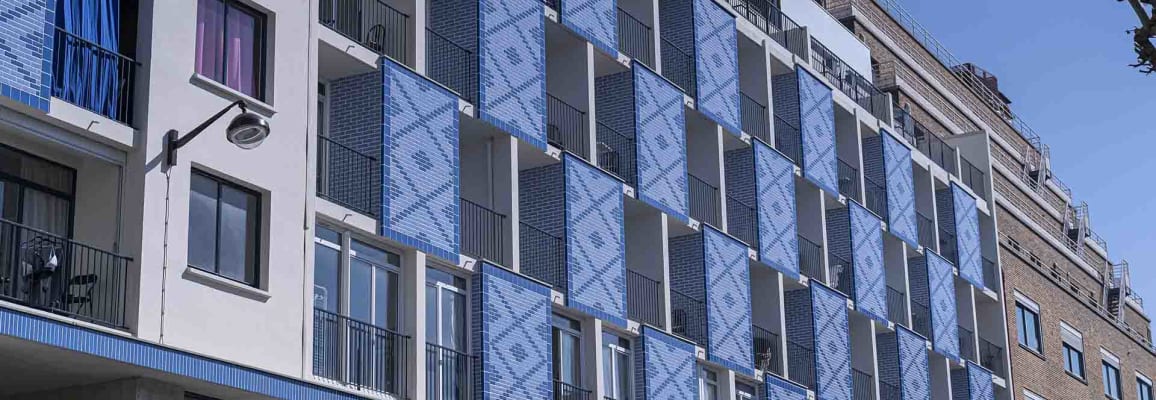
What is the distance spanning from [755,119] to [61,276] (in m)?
21.3

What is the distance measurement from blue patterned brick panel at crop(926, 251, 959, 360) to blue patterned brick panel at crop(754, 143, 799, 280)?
25.9 feet

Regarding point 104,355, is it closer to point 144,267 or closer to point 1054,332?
point 144,267

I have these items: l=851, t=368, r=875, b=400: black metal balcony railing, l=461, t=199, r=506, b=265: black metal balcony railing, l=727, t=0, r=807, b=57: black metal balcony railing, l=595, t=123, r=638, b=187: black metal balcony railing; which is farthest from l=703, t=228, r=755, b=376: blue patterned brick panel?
l=727, t=0, r=807, b=57: black metal balcony railing

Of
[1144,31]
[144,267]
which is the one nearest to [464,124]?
[144,267]

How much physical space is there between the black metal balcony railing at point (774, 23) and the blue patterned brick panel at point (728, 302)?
691 cm

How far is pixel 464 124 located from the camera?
29.2m

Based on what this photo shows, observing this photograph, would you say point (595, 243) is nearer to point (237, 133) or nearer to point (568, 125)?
point (568, 125)

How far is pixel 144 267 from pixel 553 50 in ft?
43.7

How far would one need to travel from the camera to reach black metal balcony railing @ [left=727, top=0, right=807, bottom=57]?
41.2m

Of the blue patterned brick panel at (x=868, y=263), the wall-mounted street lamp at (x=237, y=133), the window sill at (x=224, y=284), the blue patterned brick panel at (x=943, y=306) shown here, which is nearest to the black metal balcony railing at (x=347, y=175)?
the window sill at (x=224, y=284)

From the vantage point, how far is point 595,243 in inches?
1240

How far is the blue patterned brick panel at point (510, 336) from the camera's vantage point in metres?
27.7

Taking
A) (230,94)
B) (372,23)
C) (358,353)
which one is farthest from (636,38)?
(230,94)

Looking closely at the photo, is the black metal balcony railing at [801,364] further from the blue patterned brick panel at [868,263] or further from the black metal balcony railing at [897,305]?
the black metal balcony railing at [897,305]
